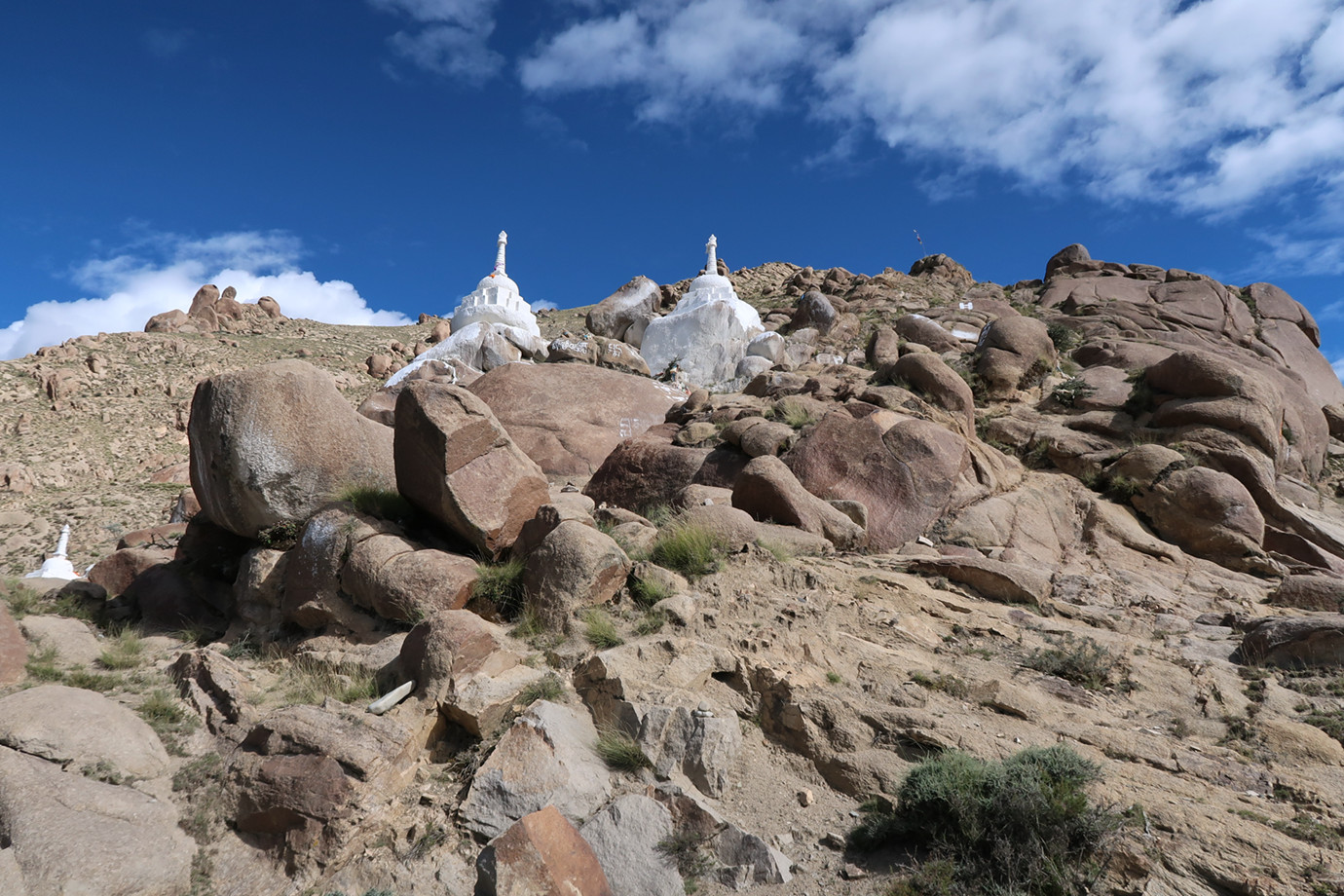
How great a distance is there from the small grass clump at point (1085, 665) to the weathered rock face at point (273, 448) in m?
7.13

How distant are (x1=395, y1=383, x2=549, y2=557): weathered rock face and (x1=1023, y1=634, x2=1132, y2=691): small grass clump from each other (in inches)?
206

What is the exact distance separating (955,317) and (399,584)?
24510 mm

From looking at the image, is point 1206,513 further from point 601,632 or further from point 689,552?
point 601,632

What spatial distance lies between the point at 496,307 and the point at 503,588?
25486 millimetres

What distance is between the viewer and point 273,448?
848 centimetres

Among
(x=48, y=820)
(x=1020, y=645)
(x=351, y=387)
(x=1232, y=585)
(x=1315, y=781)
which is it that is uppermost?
(x=351, y=387)

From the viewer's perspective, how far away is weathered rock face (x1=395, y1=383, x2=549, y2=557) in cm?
784

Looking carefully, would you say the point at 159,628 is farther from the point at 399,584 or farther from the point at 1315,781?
the point at 1315,781

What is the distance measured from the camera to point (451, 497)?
7781mm

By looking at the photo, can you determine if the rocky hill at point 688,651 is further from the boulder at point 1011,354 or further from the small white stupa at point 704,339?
the small white stupa at point 704,339

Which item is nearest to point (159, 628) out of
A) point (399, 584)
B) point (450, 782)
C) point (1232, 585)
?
point (399, 584)

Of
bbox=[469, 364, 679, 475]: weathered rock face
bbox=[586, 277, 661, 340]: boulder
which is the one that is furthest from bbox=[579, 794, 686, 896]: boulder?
bbox=[586, 277, 661, 340]: boulder

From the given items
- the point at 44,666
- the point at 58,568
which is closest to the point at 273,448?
the point at 44,666

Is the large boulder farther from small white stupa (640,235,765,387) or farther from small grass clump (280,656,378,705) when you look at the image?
small white stupa (640,235,765,387)
